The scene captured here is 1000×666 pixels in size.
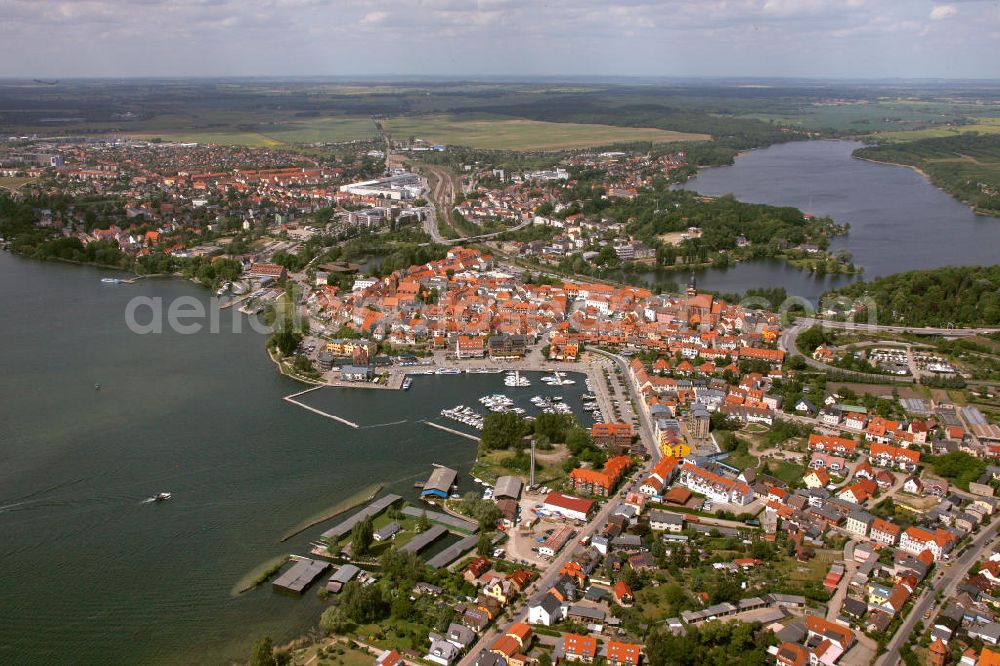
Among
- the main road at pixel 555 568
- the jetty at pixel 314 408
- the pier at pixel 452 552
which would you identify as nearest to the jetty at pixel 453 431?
the jetty at pixel 314 408

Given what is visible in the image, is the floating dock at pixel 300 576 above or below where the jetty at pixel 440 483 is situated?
below

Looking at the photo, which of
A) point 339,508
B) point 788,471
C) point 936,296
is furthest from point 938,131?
point 339,508

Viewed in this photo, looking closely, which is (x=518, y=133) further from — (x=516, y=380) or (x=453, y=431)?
(x=453, y=431)

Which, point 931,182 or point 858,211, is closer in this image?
point 858,211

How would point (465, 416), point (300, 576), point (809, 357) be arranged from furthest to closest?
point (809, 357) → point (465, 416) → point (300, 576)

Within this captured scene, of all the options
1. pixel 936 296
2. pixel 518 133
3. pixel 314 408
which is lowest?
pixel 314 408

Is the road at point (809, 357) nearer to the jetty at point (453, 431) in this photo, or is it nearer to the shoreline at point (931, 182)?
the jetty at point (453, 431)

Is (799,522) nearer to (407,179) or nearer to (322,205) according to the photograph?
(322,205)
